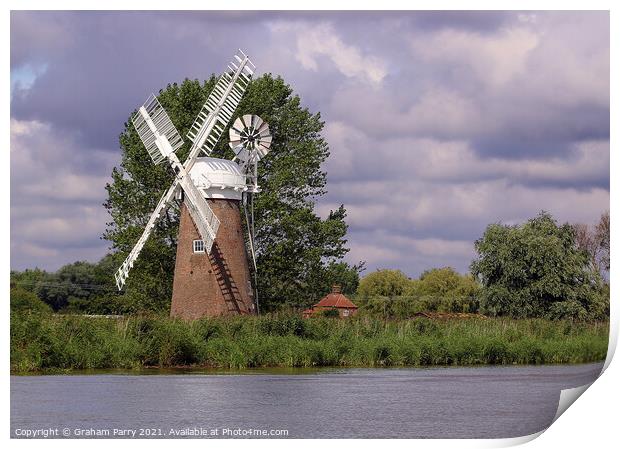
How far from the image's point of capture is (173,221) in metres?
37.7

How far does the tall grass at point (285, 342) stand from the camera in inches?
966

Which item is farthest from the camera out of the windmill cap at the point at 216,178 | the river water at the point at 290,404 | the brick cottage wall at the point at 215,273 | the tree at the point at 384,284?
the tree at the point at 384,284

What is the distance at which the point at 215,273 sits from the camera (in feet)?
107

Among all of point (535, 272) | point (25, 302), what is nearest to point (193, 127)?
point (25, 302)

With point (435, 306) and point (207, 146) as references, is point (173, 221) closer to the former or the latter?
point (207, 146)

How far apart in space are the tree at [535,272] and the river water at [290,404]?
13.0 meters

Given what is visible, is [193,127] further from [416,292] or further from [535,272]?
[416,292]

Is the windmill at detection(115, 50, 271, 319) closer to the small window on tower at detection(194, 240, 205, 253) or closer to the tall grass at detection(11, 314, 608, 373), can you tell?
the small window on tower at detection(194, 240, 205, 253)

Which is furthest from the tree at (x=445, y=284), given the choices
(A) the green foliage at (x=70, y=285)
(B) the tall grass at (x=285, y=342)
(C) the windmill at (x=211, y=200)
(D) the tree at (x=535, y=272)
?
(B) the tall grass at (x=285, y=342)

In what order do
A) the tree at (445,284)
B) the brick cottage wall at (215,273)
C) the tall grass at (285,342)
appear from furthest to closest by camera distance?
the tree at (445,284) < the brick cottage wall at (215,273) < the tall grass at (285,342)

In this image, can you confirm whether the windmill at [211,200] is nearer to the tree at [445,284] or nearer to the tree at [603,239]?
the tree at [603,239]

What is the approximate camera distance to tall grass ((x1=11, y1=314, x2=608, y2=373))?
2453cm

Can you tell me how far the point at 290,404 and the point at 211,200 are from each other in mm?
13461
